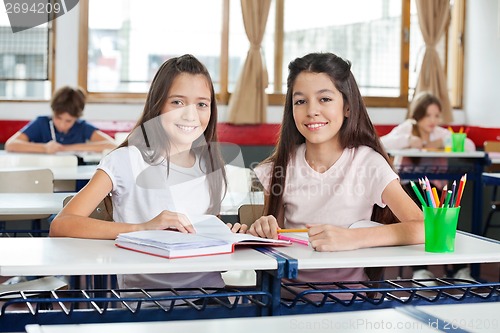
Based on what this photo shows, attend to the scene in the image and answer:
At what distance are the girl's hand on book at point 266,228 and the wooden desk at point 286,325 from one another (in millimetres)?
786

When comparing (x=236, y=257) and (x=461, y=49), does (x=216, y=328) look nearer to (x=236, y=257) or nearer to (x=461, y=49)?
(x=236, y=257)

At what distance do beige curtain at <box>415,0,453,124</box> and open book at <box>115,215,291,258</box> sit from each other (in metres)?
5.32

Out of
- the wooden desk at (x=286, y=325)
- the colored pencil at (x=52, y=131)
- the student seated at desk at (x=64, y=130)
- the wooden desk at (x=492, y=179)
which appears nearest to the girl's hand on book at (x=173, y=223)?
the wooden desk at (x=286, y=325)

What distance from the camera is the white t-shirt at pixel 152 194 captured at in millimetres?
2148

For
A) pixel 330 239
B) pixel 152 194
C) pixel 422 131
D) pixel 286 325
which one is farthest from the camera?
pixel 422 131

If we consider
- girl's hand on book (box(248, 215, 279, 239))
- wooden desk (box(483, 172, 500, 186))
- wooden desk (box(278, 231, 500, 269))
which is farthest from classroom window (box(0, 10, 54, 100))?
wooden desk (box(278, 231, 500, 269))

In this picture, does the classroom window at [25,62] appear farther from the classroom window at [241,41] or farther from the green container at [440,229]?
the green container at [440,229]

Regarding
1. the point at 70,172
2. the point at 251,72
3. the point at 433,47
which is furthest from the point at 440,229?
the point at 433,47

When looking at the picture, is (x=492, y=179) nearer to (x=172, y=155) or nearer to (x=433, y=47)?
(x=172, y=155)

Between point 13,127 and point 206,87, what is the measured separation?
4135mm

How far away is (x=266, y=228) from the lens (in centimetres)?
201

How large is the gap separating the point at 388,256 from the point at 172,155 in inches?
32.6

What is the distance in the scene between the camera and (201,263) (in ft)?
5.34

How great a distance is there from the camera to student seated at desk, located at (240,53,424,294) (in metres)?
2.30
